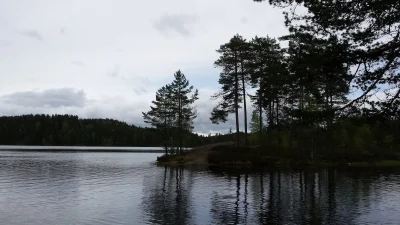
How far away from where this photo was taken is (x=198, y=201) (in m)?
24.3

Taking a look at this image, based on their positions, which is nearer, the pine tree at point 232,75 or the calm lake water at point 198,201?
the calm lake water at point 198,201

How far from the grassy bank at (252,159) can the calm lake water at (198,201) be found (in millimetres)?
16231

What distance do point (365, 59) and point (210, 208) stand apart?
12.2m

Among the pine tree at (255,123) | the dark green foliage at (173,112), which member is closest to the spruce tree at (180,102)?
the dark green foliage at (173,112)

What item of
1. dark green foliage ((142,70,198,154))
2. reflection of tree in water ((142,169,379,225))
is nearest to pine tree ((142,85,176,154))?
dark green foliage ((142,70,198,154))

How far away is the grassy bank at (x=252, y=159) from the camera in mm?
53000

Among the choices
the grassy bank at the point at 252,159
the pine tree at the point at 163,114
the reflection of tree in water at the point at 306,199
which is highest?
the pine tree at the point at 163,114

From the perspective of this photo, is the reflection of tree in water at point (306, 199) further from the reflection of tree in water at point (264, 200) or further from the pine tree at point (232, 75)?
the pine tree at point (232, 75)

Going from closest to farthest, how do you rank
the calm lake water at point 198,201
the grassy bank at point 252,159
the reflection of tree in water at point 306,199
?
the calm lake water at point 198,201 < the reflection of tree in water at point 306,199 < the grassy bank at point 252,159

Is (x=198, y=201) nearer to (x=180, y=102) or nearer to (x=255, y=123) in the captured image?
(x=180, y=102)

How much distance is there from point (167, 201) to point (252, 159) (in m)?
30.2

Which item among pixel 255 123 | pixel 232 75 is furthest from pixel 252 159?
pixel 255 123

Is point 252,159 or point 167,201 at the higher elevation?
point 252,159

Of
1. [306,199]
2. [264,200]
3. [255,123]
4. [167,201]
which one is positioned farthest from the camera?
[255,123]
